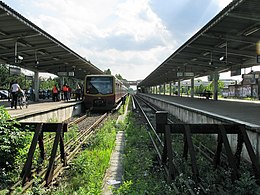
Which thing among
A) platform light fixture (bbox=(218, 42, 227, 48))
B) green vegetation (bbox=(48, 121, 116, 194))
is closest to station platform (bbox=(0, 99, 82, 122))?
green vegetation (bbox=(48, 121, 116, 194))

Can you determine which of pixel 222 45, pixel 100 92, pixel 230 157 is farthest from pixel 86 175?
pixel 100 92

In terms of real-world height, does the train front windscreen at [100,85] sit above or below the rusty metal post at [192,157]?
above

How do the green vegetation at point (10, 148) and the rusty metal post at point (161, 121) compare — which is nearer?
the green vegetation at point (10, 148)

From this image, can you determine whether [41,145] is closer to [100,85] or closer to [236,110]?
[236,110]

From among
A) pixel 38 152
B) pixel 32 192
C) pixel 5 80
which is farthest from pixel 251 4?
pixel 5 80

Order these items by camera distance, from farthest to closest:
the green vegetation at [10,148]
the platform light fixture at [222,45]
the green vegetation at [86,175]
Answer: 1. the platform light fixture at [222,45]
2. the green vegetation at [10,148]
3. the green vegetation at [86,175]

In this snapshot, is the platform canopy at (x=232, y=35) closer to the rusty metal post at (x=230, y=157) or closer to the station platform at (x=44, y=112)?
the rusty metal post at (x=230, y=157)

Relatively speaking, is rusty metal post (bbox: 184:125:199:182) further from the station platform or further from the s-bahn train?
the s-bahn train

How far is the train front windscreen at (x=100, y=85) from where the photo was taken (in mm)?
23438

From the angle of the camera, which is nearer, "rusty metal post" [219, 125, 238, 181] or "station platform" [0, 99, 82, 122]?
"rusty metal post" [219, 125, 238, 181]

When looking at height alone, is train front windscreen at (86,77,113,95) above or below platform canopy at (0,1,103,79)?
below

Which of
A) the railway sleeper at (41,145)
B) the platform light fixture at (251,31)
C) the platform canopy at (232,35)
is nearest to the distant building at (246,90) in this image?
the platform canopy at (232,35)

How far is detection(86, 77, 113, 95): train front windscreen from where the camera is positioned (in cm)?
2344

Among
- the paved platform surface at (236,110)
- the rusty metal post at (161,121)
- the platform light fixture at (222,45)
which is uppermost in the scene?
the platform light fixture at (222,45)
